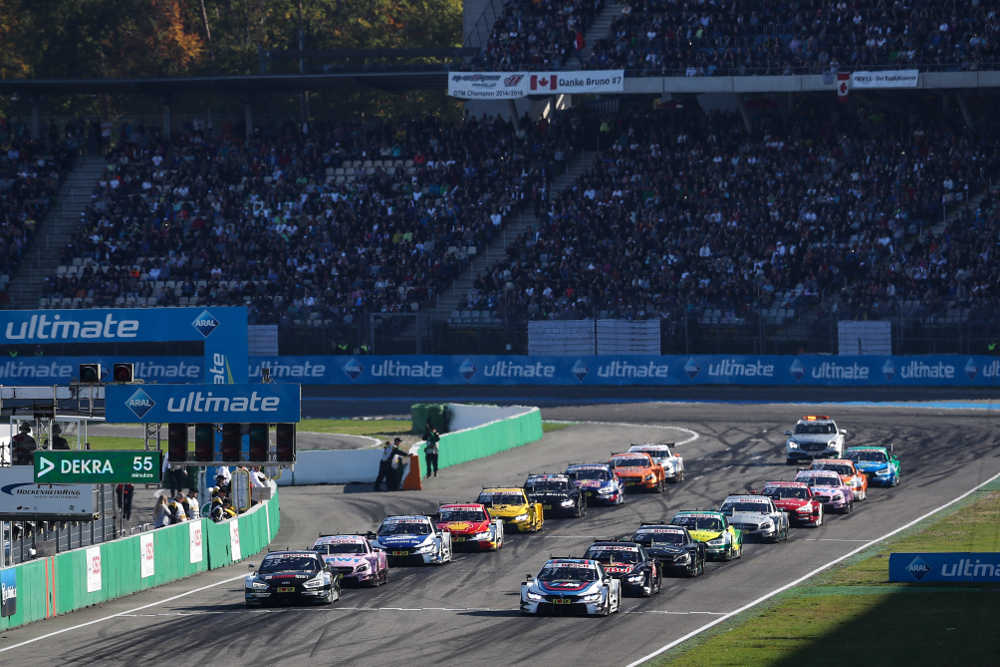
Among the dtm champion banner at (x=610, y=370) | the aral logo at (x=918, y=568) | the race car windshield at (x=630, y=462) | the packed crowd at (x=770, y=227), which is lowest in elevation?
the aral logo at (x=918, y=568)

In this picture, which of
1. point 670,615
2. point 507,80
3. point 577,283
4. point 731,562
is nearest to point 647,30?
point 507,80

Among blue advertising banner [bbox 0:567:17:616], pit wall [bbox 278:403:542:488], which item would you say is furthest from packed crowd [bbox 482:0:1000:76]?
blue advertising banner [bbox 0:567:17:616]

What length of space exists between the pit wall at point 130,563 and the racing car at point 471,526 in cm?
481

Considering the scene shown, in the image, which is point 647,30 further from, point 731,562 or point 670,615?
point 670,615

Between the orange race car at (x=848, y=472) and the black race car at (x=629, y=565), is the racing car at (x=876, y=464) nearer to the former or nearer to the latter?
the orange race car at (x=848, y=472)

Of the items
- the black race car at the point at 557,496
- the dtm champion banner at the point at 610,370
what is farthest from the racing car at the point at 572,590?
the dtm champion banner at the point at 610,370

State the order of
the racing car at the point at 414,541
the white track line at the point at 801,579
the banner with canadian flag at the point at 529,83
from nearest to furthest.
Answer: the white track line at the point at 801,579 < the racing car at the point at 414,541 < the banner with canadian flag at the point at 529,83

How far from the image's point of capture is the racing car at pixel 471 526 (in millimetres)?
39219

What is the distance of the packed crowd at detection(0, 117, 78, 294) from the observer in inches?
3125

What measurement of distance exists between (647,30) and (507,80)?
701cm

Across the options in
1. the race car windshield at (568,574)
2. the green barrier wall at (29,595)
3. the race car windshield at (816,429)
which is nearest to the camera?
the green barrier wall at (29,595)

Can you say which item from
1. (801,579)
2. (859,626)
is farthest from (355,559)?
(859,626)

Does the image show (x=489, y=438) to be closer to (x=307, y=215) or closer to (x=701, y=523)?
(x=701, y=523)

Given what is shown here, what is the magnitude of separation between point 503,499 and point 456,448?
44.3 feet
